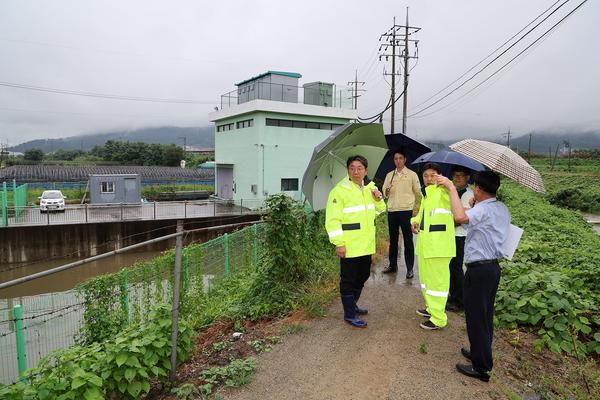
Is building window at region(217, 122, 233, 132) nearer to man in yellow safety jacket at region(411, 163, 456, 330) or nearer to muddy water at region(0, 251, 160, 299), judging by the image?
muddy water at region(0, 251, 160, 299)

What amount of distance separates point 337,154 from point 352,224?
5.59 ft

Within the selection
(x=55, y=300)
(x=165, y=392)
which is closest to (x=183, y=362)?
(x=165, y=392)

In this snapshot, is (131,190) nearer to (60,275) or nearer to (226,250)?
(60,275)

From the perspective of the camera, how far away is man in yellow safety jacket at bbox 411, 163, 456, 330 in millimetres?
3963

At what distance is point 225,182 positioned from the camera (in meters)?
30.5

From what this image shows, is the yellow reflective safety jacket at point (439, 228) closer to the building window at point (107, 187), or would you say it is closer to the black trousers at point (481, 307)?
the black trousers at point (481, 307)

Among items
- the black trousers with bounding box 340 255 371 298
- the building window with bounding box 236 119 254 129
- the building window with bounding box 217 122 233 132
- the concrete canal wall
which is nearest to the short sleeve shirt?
the black trousers with bounding box 340 255 371 298

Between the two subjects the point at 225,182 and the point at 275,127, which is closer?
the point at 275,127

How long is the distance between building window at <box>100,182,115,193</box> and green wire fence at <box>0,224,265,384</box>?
1884 cm

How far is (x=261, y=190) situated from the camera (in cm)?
2573

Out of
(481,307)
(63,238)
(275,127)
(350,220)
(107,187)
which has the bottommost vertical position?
(63,238)

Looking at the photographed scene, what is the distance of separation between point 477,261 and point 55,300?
902 centimetres

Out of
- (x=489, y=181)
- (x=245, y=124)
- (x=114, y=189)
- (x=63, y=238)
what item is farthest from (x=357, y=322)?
(x=114, y=189)

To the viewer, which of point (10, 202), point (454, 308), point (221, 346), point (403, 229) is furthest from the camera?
point (10, 202)
